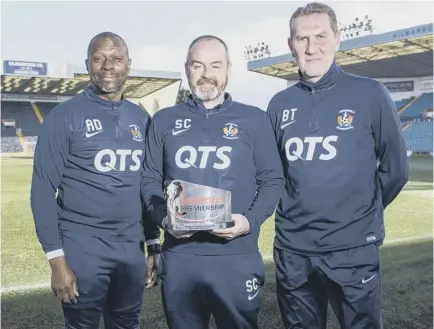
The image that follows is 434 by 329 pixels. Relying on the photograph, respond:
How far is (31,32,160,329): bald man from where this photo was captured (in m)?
2.58

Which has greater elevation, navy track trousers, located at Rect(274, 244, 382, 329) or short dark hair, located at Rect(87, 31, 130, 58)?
short dark hair, located at Rect(87, 31, 130, 58)

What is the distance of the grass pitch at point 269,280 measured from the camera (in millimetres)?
4020

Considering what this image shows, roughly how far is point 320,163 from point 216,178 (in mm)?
558

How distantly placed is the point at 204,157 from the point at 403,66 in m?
38.8

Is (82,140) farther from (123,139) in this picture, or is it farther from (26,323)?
(26,323)

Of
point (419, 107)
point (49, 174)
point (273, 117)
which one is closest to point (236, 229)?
point (273, 117)

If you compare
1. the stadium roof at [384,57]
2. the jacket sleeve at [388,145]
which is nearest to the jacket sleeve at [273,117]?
the jacket sleeve at [388,145]

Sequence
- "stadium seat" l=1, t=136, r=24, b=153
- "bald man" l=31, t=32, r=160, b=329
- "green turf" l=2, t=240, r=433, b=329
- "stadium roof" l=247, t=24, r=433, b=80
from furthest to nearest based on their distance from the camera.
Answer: "stadium seat" l=1, t=136, r=24, b=153 < "stadium roof" l=247, t=24, r=433, b=80 < "green turf" l=2, t=240, r=433, b=329 < "bald man" l=31, t=32, r=160, b=329

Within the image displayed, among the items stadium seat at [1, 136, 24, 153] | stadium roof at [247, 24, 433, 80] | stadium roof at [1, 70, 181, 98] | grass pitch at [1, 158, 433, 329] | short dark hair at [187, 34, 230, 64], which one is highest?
stadium roof at [247, 24, 433, 80]

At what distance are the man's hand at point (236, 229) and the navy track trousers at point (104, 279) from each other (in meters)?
0.76

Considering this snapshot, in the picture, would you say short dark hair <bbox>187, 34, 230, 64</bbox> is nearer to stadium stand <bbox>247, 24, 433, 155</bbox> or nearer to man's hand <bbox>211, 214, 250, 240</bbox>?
man's hand <bbox>211, 214, 250, 240</bbox>

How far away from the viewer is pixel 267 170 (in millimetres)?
2479

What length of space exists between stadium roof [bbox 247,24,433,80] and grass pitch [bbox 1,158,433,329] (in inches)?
896

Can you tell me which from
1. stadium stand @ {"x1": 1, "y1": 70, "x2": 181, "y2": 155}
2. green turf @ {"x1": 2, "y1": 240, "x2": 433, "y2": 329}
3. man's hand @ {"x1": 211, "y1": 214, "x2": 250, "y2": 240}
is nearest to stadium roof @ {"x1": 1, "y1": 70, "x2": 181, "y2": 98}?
stadium stand @ {"x1": 1, "y1": 70, "x2": 181, "y2": 155}
